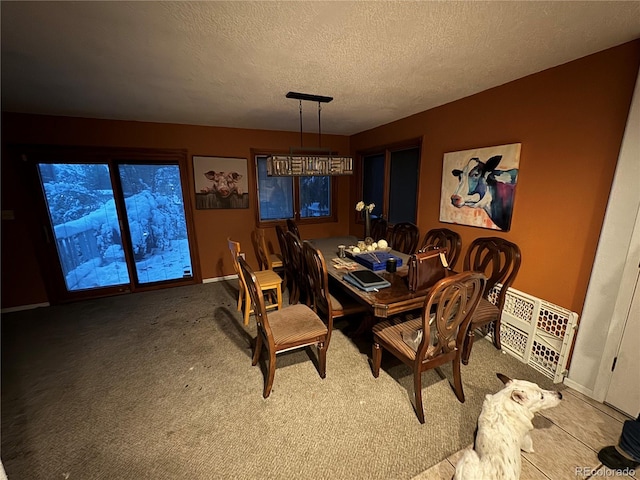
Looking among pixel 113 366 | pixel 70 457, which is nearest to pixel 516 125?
pixel 70 457

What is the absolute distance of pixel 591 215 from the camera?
173 cm

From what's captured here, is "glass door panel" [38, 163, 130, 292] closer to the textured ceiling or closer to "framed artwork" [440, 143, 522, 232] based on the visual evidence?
the textured ceiling

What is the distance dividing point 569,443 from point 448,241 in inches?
68.9

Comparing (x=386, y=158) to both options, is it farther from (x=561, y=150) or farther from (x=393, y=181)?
(x=561, y=150)

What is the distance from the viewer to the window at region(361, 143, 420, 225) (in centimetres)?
338

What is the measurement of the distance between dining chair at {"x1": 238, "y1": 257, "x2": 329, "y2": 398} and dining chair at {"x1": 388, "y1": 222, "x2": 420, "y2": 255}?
1.68 metres

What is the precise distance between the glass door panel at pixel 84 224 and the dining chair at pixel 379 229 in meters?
3.59

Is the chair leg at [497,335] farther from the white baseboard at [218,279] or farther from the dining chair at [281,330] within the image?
the white baseboard at [218,279]

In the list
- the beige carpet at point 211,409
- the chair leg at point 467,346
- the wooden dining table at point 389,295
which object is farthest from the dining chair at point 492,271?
the wooden dining table at point 389,295

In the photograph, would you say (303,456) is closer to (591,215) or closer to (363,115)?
(591,215)

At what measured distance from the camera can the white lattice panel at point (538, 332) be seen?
186 centimetres

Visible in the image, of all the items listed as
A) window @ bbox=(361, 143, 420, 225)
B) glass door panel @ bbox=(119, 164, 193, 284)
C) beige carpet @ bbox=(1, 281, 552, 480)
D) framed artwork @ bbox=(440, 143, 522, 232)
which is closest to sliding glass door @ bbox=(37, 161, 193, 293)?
glass door panel @ bbox=(119, 164, 193, 284)

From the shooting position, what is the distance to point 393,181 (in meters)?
3.75

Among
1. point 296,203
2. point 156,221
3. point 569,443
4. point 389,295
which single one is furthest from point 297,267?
point 156,221
